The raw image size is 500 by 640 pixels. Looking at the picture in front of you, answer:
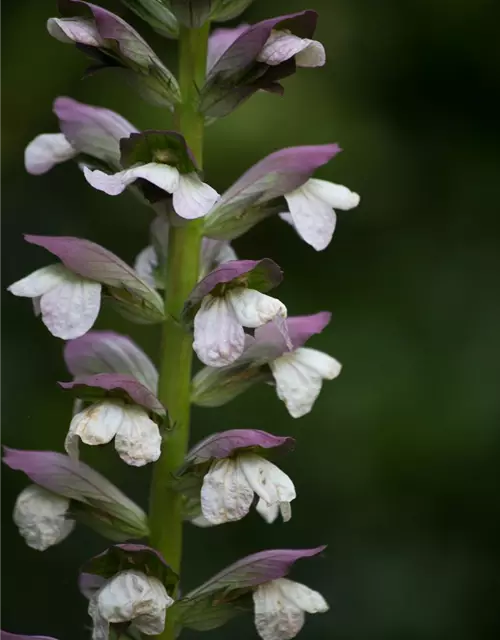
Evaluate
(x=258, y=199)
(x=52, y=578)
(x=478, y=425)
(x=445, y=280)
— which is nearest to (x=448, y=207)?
(x=445, y=280)

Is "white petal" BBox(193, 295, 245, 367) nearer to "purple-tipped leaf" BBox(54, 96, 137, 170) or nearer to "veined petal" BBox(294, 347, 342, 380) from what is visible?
"veined petal" BBox(294, 347, 342, 380)

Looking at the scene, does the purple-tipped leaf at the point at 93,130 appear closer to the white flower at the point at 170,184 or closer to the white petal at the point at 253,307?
the white flower at the point at 170,184

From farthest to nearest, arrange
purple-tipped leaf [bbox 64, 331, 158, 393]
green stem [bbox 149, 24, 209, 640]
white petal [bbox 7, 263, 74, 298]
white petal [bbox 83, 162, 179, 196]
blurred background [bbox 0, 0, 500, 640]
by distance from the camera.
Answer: blurred background [bbox 0, 0, 500, 640]
purple-tipped leaf [bbox 64, 331, 158, 393]
green stem [bbox 149, 24, 209, 640]
white petal [bbox 7, 263, 74, 298]
white petal [bbox 83, 162, 179, 196]

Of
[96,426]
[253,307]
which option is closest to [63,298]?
[96,426]

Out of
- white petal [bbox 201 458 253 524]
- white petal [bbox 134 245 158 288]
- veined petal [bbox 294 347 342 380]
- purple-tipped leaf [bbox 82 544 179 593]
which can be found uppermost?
white petal [bbox 134 245 158 288]

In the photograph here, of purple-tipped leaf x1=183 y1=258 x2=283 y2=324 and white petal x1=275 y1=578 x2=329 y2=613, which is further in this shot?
white petal x1=275 y1=578 x2=329 y2=613

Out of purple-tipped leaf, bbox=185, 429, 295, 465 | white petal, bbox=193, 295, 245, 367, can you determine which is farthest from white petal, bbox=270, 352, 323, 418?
white petal, bbox=193, 295, 245, 367

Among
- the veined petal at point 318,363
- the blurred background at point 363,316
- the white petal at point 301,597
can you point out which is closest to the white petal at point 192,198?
the veined petal at point 318,363
